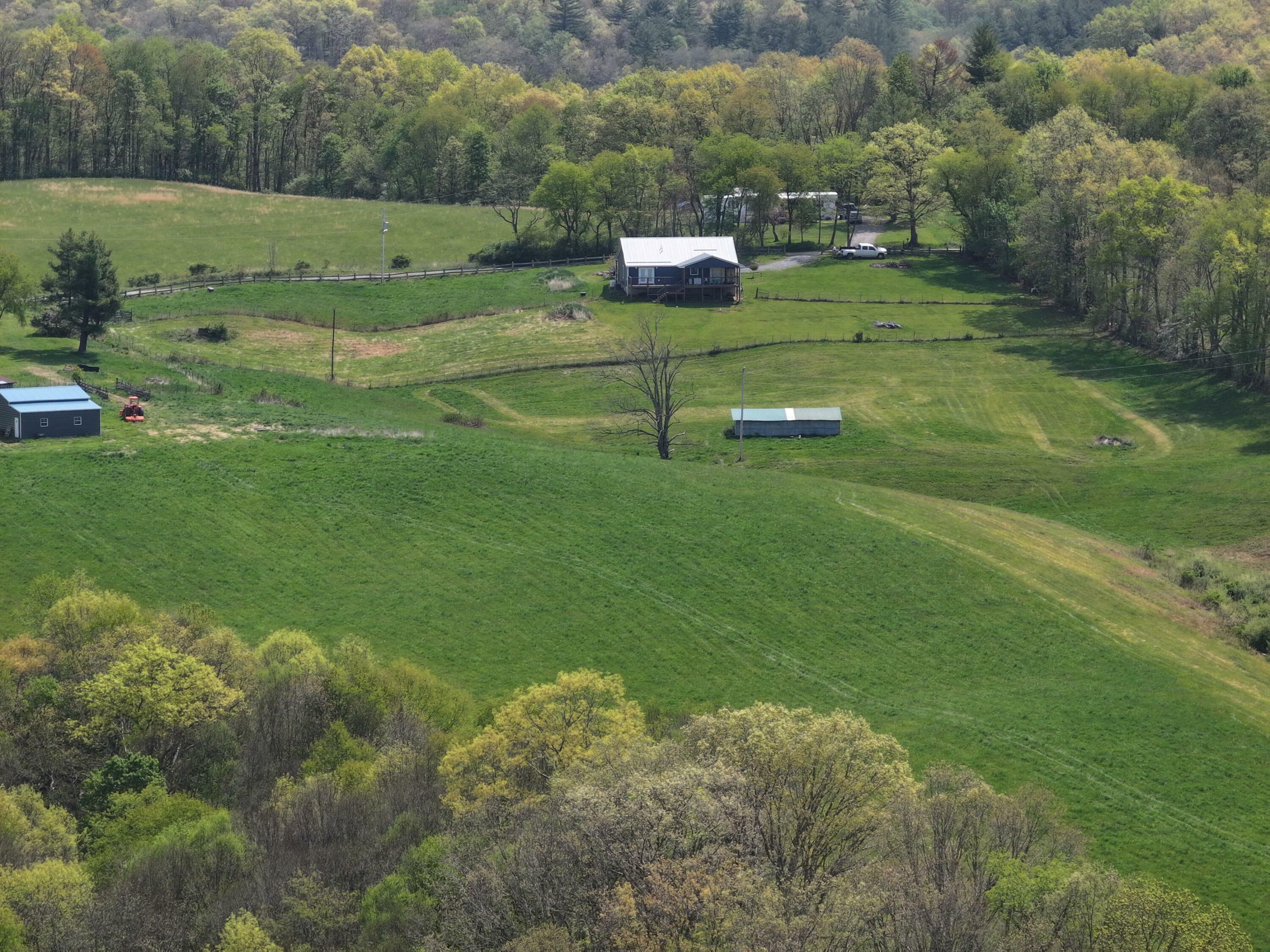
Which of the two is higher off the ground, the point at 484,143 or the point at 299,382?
the point at 484,143

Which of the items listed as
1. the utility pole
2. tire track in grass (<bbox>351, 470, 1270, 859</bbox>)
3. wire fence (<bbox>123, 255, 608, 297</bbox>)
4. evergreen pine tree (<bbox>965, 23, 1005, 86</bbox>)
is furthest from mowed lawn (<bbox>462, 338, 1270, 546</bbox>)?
evergreen pine tree (<bbox>965, 23, 1005, 86</bbox>)

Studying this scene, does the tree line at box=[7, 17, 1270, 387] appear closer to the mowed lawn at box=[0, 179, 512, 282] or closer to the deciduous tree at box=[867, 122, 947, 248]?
the deciduous tree at box=[867, 122, 947, 248]

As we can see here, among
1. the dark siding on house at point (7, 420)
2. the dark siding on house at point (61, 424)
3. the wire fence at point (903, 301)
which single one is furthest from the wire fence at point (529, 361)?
the dark siding on house at point (7, 420)

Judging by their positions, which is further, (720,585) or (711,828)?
(720,585)

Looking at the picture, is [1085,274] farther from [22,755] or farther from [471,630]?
[22,755]

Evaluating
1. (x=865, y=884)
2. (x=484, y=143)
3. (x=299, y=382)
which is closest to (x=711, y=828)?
(x=865, y=884)

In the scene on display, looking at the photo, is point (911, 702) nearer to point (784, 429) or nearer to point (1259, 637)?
point (1259, 637)

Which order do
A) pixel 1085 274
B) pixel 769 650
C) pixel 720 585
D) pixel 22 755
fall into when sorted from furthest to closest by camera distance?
pixel 1085 274, pixel 720 585, pixel 769 650, pixel 22 755
